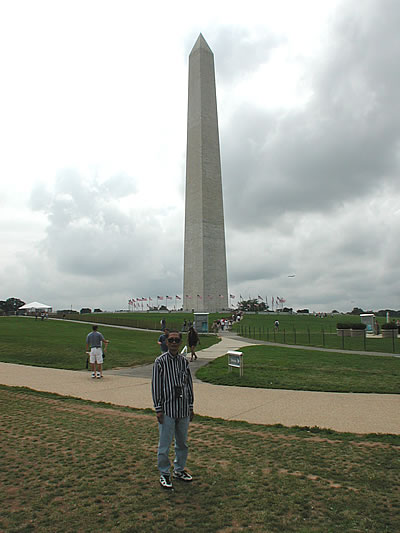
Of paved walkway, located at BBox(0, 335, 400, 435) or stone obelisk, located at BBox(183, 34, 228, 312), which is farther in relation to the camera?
stone obelisk, located at BBox(183, 34, 228, 312)

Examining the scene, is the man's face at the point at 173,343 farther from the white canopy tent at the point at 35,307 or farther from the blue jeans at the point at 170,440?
the white canopy tent at the point at 35,307

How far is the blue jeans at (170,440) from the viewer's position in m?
4.73

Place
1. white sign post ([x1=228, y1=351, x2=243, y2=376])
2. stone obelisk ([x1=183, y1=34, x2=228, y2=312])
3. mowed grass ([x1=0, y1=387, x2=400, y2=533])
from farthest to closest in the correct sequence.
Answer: stone obelisk ([x1=183, y1=34, x2=228, y2=312])
white sign post ([x1=228, y1=351, x2=243, y2=376])
mowed grass ([x1=0, y1=387, x2=400, y2=533])

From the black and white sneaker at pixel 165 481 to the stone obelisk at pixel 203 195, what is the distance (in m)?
63.9

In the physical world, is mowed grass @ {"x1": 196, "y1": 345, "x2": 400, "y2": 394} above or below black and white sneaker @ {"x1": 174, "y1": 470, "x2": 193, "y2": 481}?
below

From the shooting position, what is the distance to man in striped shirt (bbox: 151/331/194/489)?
4.82m

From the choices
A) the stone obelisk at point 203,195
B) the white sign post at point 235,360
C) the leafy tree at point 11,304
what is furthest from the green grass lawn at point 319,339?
the leafy tree at point 11,304

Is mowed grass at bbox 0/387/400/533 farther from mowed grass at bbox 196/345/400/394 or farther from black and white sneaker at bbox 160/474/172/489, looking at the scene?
mowed grass at bbox 196/345/400/394

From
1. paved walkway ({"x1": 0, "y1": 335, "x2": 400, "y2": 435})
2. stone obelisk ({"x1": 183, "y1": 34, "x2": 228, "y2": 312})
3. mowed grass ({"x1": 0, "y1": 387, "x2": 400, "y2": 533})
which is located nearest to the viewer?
mowed grass ({"x1": 0, "y1": 387, "x2": 400, "y2": 533})

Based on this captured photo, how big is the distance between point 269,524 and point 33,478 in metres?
2.68

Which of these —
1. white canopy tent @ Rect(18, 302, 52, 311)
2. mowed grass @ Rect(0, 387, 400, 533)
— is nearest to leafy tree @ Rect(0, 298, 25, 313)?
white canopy tent @ Rect(18, 302, 52, 311)

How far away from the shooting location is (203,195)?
224 ft

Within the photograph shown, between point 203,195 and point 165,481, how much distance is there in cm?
6496

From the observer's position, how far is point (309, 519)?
3838 mm
